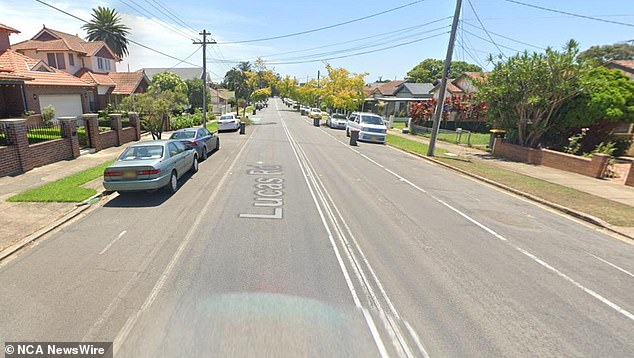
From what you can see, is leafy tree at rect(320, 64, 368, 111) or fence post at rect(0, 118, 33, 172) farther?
leafy tree at rect(320, 64, 368, 111)

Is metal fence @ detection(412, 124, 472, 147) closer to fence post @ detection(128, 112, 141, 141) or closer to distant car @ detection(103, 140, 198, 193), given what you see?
distant car @ detection(103, 140, 198, 193)

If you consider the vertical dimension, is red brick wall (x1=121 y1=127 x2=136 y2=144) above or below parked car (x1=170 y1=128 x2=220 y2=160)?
below

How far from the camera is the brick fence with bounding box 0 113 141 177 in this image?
394 inches

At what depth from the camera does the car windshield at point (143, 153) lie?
28.1ft

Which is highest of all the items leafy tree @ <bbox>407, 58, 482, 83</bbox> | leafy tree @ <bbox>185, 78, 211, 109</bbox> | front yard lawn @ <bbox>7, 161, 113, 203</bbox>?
leafy tree @ <bbox>407, 58, 482, 83</bbox>

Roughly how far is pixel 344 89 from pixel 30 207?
3808 centimetres

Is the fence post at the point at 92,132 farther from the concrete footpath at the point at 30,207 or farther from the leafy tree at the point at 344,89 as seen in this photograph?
the leafy tree at the point at 344,89

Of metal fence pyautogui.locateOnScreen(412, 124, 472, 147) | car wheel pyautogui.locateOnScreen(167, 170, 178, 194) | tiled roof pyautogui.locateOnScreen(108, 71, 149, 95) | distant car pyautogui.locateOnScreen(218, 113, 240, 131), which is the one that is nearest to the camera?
car wheel pyautogui.locateOnScreen(167, 170, 178, 194)

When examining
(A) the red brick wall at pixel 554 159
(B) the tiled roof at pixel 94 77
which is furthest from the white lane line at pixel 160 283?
(B) the tiled roof at pixel 94 77

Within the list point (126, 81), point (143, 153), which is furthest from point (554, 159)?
point (126, 81)

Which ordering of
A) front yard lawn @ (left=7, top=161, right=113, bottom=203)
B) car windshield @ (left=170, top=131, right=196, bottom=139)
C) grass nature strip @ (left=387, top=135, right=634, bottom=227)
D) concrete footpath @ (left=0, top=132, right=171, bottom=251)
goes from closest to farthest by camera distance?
concrete footpath @ (left=0, top=132, right=171, bottom=251) < front yard lawn @ (left=7, top=161, right=113, bottom=203) < grass nature strip @ (left=387, top=135, right=634, bottom=227) < car windshield @ (left=170, top=131, right=196, bottom=139)

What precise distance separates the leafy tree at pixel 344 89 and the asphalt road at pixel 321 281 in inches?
1308

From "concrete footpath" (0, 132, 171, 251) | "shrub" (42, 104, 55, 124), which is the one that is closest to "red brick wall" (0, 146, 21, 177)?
"concrete footpath" (0, 132, 171, 251)

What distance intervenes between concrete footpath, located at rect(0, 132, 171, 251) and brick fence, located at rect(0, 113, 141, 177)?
329 millimetres
